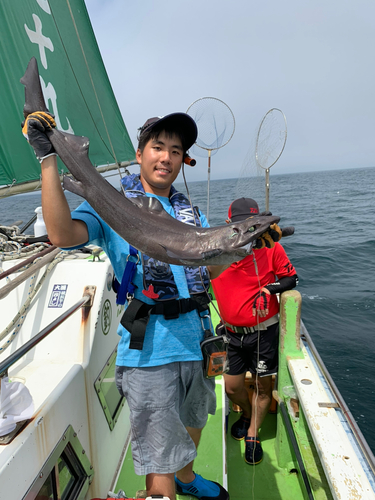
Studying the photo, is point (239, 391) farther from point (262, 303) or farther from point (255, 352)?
point (262, 303)

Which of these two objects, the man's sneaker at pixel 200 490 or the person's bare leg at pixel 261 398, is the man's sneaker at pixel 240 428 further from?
the man's sneaker at pixel 200 490

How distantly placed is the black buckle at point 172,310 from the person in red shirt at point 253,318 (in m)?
1.66

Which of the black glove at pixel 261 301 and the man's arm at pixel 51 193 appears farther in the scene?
the black glove at pixel 261 301

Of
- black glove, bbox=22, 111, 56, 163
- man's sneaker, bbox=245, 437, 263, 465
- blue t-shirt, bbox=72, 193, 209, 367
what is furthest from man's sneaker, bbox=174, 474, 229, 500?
black glove, bbox=22, 111, 56, 163

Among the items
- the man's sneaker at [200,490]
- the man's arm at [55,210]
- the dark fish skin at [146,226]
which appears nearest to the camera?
the man's arm at [55,210]

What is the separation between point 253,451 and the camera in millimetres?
3709

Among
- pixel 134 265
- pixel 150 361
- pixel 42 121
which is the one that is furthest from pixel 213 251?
pixel 42 121

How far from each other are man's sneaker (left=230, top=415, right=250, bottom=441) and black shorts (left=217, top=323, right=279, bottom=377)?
77 centimetres

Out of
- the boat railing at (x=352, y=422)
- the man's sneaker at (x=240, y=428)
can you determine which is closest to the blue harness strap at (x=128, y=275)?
the boat railing at (x=352, y=422)

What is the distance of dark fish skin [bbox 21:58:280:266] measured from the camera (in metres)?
1.80

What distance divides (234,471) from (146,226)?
340cm

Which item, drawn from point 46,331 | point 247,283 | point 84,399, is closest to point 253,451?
point 247,283

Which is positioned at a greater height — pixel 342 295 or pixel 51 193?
pixel 51 193

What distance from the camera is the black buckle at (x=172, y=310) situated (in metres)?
2.10
